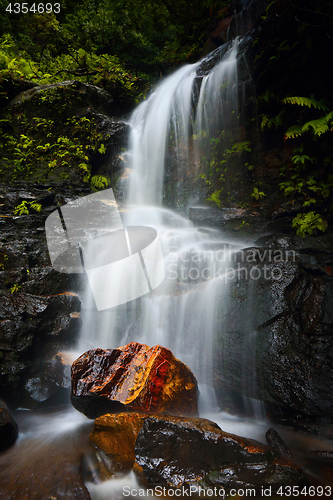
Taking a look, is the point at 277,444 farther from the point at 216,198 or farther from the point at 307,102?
the point at 307,102

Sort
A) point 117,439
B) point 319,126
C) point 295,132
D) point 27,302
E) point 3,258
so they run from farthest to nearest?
point 295,132
point 319,126
point 3,258
point 27,302
point 117,439

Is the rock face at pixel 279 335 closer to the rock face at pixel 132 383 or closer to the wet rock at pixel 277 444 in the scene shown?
the wet rock at pixel 277 444

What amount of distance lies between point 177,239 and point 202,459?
474 cm

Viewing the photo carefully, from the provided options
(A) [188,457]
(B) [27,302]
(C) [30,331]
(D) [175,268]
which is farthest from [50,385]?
(D) [175,268]

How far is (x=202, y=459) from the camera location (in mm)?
2553

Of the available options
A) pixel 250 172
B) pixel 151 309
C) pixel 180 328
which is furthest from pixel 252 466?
pixel 250 172

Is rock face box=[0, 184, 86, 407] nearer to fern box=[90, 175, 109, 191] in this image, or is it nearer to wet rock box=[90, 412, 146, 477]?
wet rock box=[90, 412, 146, 477]

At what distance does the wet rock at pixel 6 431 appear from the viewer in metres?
3.17

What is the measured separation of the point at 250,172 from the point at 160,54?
32.1 ft

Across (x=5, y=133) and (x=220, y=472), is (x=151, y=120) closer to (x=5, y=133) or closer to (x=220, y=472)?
(x=5, y=133)

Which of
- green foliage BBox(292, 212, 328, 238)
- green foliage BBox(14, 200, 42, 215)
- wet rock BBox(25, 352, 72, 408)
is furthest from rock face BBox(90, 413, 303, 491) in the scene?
green foliage BBox(14, 200, 42, 215)

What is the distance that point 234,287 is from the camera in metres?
4.56

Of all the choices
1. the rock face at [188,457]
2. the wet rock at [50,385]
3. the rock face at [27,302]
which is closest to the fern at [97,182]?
the rock face at [27,302]

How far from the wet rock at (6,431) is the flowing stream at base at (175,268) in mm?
129
